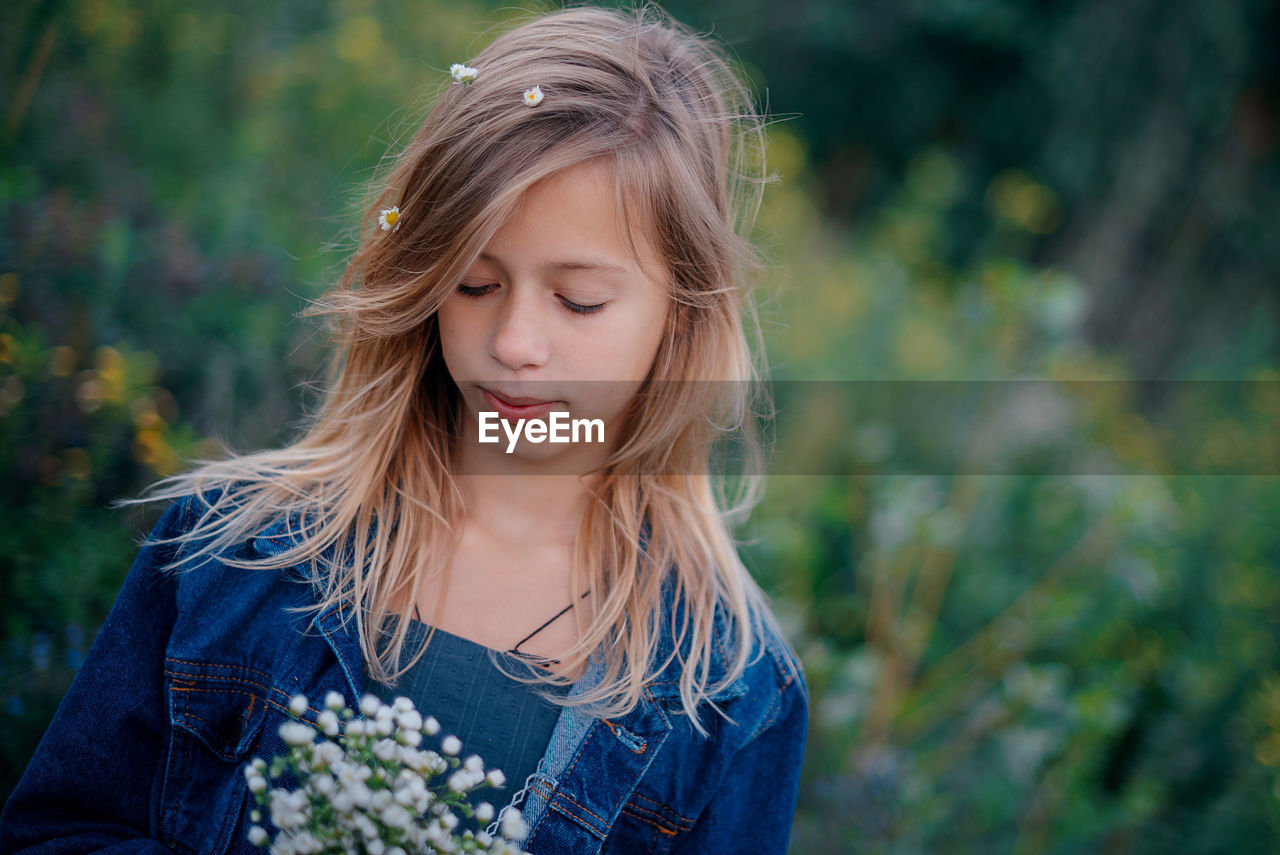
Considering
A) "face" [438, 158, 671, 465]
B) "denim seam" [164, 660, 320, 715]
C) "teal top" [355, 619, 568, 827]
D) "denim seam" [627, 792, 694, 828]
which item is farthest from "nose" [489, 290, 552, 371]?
"denim seam" [627, 792, 694, 828]

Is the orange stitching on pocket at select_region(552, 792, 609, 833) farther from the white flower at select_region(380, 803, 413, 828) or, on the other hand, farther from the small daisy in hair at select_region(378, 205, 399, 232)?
the small daisy in hair at select_region(378, 205, 399, 232)

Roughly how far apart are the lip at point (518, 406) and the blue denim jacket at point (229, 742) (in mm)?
393

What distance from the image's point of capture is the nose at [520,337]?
3.57 feet

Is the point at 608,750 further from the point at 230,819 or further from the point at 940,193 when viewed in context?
the point at 940,193

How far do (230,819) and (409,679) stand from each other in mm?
287

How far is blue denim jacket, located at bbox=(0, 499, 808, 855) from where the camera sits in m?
1.12

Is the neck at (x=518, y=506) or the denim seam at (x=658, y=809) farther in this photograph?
the neck at (x=518, y=506)

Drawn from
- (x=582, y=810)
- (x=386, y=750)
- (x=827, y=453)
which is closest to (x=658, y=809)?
(x=582, y=810)

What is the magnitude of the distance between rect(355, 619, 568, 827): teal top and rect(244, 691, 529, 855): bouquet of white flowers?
0.34m

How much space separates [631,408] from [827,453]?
222 centimetres

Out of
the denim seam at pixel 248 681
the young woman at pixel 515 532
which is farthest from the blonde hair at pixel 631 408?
the denim seam at pixel 248 681

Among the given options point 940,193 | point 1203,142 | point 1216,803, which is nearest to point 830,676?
point 1216,803

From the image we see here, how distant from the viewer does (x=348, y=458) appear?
133 centimetres

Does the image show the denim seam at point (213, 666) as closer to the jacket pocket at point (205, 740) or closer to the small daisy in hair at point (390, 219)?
the jacket pocket at point (205, 740)
